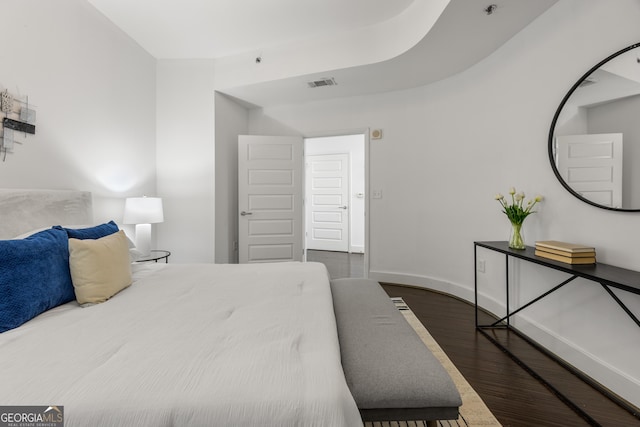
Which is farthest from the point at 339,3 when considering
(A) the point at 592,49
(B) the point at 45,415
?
(B) the point at 45,415

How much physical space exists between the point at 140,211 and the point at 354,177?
420cm

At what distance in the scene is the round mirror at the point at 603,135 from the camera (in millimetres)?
1543

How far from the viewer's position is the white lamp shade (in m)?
2.65

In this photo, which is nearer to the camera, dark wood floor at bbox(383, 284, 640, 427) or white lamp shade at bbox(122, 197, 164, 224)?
dark wood floor at bbox(383, 284, 640, 427)

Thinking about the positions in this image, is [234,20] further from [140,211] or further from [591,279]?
[591,279]

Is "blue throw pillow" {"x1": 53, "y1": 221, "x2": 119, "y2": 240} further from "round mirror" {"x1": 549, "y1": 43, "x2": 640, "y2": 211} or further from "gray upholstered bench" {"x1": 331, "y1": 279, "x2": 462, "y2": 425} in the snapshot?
"round mirror" {"x1": 549, "y1": 43, "x2": 640, "y2": 211}

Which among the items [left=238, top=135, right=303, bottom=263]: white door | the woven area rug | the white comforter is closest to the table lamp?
[left=238, top=135, right=303, bottom=263]: white door

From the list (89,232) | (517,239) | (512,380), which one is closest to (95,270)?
(89,232)

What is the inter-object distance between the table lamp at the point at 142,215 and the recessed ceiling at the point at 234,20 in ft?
5.79

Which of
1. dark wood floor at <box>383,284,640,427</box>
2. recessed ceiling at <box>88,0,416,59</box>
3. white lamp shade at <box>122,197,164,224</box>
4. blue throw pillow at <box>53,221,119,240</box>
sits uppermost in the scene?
recessed ceiling at <box>88,0,416,59</box>

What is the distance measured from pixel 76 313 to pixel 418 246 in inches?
129

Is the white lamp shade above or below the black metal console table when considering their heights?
above

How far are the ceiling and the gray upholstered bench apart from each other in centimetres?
228

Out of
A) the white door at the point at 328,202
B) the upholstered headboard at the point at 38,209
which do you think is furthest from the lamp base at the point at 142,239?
the white door at the point at 328,202
